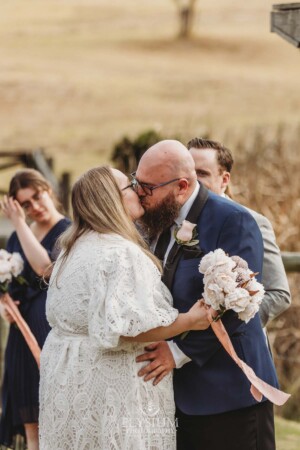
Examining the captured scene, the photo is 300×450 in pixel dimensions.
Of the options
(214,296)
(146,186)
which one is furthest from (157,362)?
(146,186)

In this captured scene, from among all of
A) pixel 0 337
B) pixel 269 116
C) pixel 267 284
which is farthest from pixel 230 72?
pixel 267 284

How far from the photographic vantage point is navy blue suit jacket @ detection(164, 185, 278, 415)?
13.9 ft

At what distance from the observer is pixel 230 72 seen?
128 ft

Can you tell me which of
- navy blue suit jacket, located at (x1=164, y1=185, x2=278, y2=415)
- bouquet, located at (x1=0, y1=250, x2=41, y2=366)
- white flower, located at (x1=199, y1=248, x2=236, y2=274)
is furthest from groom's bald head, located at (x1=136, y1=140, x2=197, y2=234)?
bouquet, located at (x1=0, y1=250, x2=41, y2=366)

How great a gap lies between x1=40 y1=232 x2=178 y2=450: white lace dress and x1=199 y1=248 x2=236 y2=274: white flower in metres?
0.24

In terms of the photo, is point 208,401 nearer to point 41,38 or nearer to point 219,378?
point 219,378

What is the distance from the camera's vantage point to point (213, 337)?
4191mm

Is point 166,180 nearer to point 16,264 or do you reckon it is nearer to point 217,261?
point 217,261

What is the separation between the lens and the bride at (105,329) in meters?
4.06

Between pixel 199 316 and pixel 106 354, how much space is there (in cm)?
44

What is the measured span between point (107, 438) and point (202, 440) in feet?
1.42

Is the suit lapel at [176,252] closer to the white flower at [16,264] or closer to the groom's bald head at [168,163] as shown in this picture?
the groom's bald head at [168,163]

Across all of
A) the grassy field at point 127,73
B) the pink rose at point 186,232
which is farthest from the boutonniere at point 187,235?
the grassy field at point 127,73

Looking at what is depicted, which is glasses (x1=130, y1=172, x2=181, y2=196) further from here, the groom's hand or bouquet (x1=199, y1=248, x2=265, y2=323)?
the groom's hand
